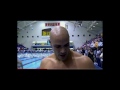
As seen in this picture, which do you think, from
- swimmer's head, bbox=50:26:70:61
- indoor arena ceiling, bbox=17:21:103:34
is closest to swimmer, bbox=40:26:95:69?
swimmer's head, bbox=50:26:70:61

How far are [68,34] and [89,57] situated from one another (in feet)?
1.50

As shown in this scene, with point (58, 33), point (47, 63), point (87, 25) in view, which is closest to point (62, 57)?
point (47, 63)

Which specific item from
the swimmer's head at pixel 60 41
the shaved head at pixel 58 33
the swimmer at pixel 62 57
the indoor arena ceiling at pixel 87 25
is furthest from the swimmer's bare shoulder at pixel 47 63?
the indoor arena ceiling at pixel 87 25

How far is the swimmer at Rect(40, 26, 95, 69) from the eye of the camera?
8.73 ft

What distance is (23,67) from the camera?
2.98 meters

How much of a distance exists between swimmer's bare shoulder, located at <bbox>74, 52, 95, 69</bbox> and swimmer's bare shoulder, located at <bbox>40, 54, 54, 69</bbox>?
36cm

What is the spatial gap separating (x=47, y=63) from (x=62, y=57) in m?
0.24

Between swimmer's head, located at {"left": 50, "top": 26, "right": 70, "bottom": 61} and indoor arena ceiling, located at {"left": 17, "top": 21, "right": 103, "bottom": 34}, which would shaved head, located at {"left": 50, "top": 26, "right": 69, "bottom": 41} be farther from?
indoor arena ceiling, located at {"left": 17, "top": 21, "right": 103, "bottom": 34}

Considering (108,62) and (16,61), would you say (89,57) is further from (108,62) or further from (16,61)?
(16,61)

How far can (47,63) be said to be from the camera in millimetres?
2789

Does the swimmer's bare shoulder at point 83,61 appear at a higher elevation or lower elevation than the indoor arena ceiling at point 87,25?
lower

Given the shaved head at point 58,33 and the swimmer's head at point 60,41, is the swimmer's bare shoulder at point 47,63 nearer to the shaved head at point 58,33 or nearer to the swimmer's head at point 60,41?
the swimmer's head at point 60,41

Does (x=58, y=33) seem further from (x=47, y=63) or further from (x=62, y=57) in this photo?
(x=47, y=63)

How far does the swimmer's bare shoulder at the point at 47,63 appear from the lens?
2768mm
